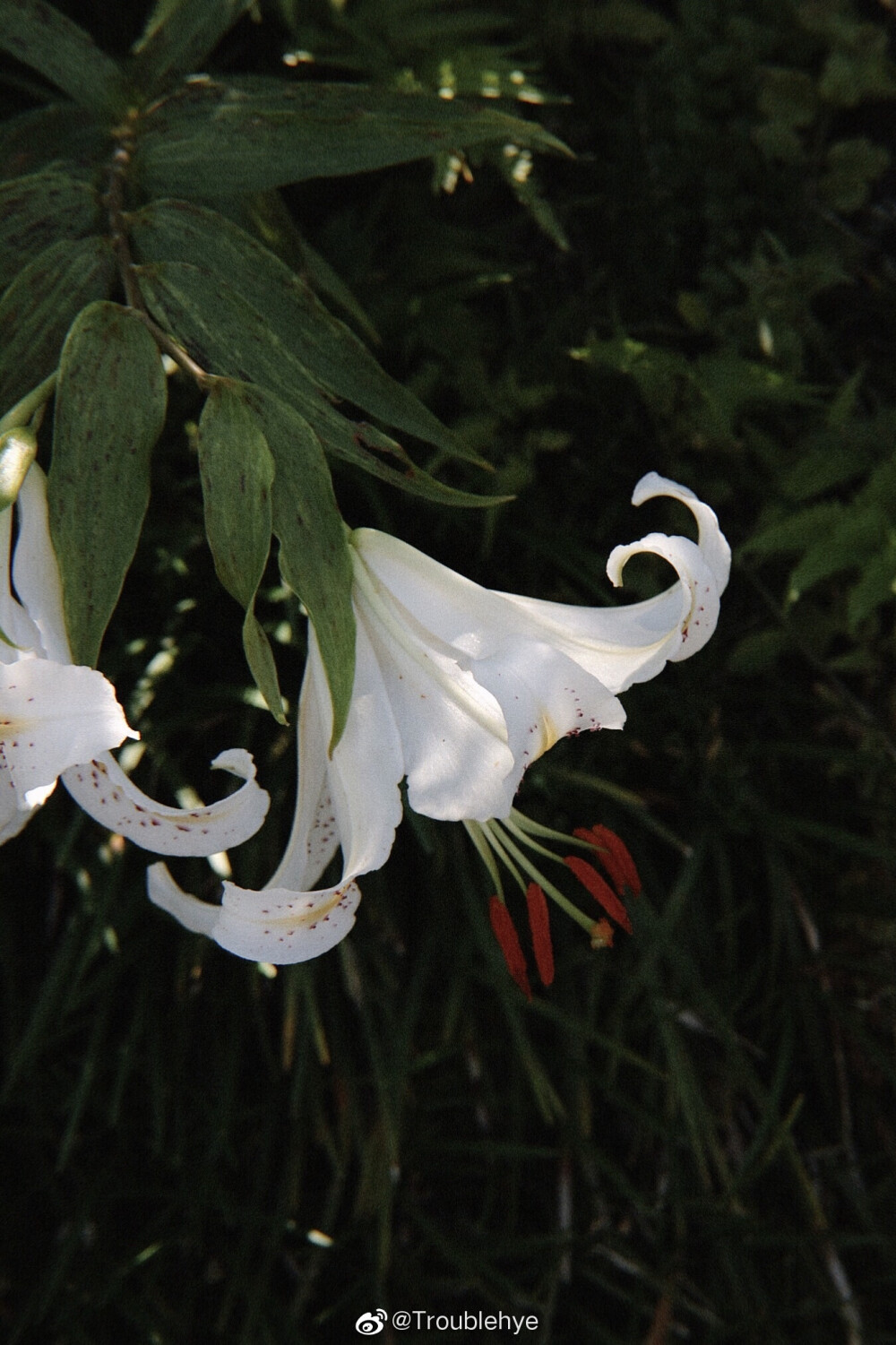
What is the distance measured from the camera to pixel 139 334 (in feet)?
2.47

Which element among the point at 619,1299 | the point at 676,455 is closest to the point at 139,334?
the point at 676,455

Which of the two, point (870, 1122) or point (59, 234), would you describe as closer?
point (59, 234)

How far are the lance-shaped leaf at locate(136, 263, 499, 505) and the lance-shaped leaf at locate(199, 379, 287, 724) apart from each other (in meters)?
0.07

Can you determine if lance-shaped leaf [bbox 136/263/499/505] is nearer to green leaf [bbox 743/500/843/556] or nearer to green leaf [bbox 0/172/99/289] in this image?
green leaf [bbox 0/172/99/289]

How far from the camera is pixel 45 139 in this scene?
105cm

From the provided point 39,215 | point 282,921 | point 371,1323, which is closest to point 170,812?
point 282,921

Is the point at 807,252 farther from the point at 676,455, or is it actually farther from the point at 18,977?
the point at 18,977

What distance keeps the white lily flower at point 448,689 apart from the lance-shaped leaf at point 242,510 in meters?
0.09

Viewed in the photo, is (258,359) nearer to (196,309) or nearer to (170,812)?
(196,309)

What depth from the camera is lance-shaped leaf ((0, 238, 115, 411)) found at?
2.64 feet

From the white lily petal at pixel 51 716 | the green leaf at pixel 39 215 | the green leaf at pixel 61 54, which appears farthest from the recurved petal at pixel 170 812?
the green leaf at pixel 61 54

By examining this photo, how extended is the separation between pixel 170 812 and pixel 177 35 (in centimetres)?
71

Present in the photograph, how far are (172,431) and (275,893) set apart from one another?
761 mm

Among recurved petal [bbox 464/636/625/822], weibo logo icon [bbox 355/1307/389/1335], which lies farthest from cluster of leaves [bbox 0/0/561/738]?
weibo logo icon [bbox 355/1307/389/1335]
